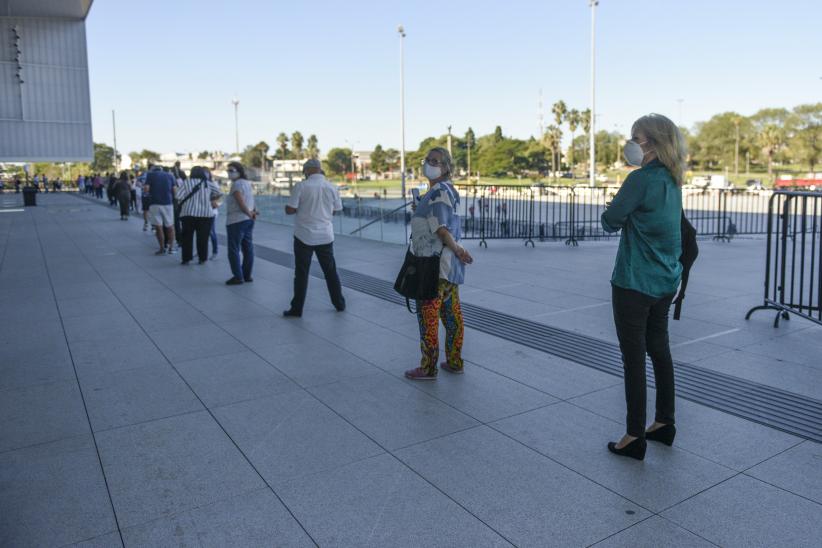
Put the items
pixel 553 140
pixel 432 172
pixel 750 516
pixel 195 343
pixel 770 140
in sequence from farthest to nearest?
pixel 553 140
pixel 770 140
pixel 195 343
pixel 432 172
pixel 750 516

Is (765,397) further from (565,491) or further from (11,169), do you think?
(11,169)

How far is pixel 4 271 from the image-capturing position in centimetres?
1088

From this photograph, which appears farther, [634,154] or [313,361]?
[313,361]

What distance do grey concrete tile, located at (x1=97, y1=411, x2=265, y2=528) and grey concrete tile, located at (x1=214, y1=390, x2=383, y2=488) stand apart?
0.10m

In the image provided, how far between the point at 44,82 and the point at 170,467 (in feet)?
81.7

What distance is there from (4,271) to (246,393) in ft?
27.3

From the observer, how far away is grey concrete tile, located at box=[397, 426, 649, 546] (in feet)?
9.61

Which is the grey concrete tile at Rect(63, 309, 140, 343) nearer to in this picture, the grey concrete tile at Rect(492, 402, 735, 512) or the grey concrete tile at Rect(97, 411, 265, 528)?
the grey concrete tile at Rect(97, 411, 265, 528)

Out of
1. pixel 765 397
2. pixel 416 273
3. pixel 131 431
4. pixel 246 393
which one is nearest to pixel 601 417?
pixel 765 397

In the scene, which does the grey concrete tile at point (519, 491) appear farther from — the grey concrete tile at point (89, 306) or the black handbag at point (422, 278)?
the grey concrete tile at point (89, 306)

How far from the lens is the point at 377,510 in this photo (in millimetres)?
3105

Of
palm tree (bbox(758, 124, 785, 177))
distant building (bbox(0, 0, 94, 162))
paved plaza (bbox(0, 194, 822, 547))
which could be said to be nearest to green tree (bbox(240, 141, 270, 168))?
palm tree (bbox(758, 124, 785, 177))

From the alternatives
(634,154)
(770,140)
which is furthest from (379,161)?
(634,154)

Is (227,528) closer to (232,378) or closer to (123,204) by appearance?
(232,378)
